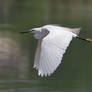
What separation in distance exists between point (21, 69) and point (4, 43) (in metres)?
2.72

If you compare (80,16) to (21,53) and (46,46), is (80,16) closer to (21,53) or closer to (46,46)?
(21,53)

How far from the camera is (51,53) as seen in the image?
4.43 metres

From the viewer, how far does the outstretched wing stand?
429 centimetres

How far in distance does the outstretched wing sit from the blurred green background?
2.47m

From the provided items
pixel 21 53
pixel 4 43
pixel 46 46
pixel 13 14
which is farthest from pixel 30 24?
pixel 46 46

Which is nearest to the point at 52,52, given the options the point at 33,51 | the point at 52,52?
the point at 52,52

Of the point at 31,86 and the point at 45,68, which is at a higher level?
the point at 45,68

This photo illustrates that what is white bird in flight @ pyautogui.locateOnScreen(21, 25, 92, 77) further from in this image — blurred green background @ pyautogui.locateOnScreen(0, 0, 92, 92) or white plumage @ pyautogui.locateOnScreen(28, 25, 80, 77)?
blurred green background @ pyautogui.locateOnScreen(0, 0, 92, 92)

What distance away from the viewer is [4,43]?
11.3 m

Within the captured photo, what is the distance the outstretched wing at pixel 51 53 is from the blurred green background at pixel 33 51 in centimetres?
247

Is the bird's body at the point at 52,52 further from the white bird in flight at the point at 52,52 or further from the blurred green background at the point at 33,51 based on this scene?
the blurred green background at the point at 33,51

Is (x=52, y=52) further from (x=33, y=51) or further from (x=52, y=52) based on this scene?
(x=33, y=51)

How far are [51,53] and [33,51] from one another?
5.80 metres

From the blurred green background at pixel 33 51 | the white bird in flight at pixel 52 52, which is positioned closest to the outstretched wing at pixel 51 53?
the white bird in flight at pixel 52 52
